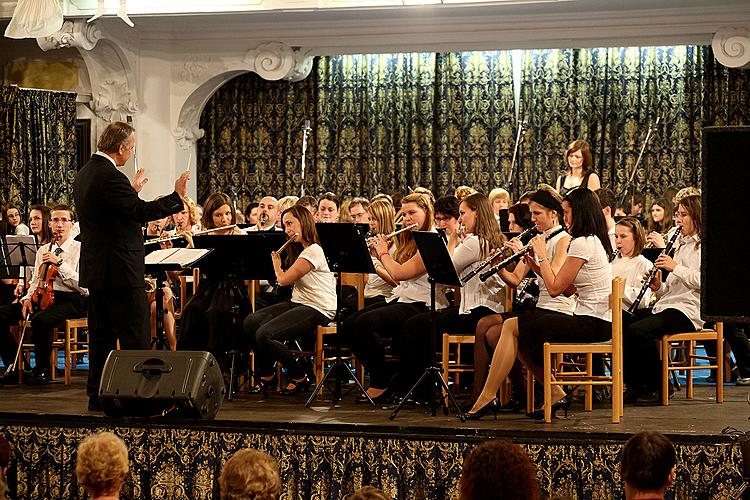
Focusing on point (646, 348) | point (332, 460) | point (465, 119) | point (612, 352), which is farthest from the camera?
point (465, 119)

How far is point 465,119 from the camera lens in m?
12.1

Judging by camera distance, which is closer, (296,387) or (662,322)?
(662,322)

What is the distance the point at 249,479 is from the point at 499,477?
0.82 meters

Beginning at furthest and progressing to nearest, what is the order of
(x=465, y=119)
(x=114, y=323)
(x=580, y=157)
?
(x=465, y=119)
(x=580, y=157)
(x=114, y=323)

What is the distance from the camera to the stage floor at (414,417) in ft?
17.6

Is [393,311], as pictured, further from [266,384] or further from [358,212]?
[358,212]

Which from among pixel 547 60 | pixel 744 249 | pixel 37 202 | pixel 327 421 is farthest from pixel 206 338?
pixel 547 60

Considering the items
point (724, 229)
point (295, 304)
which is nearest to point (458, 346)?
point (295, 304)

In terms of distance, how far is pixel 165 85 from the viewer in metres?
11.9

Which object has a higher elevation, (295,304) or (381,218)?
(381,218)

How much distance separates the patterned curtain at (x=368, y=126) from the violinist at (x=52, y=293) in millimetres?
Answer: 4976

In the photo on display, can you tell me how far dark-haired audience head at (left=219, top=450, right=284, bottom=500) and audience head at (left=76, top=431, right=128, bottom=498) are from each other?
1.83 ft

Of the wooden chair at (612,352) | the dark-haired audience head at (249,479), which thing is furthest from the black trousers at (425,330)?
the dark-haired audience head at (249,479)

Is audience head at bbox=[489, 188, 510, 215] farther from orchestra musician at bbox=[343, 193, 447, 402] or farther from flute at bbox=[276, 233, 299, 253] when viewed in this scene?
flute at bbox=[276, 233, 299, 253]
